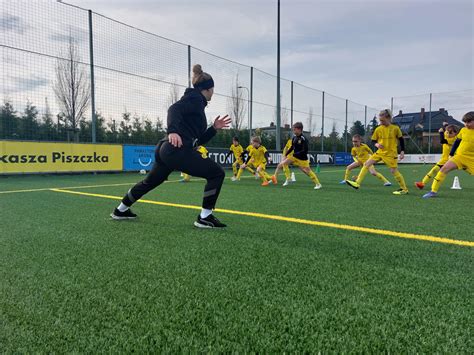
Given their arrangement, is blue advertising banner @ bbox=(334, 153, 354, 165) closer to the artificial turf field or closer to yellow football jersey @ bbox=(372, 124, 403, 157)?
yellow football jersey @ bbox=(372, 124, 403, 157)

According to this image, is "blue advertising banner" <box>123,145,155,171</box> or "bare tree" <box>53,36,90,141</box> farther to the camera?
"blue advertising banner" <box>123,145,155,171</box>

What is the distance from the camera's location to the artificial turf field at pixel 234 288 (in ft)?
5.01

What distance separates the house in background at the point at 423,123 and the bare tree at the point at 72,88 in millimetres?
49796

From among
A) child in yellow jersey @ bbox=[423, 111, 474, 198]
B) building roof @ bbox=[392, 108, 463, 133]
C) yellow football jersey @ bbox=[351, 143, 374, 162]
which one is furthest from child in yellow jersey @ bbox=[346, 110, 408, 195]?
building roof @ bbox=[392, 108, 463, 133]

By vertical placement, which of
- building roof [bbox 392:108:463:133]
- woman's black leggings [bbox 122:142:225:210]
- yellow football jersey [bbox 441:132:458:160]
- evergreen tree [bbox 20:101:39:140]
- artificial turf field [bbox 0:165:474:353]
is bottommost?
artificial turf field [bbox 0:165:474:353]

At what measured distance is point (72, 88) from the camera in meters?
15.7

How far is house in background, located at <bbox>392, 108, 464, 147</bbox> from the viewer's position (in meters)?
55.5

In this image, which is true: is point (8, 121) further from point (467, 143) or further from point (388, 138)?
point (467, 143)

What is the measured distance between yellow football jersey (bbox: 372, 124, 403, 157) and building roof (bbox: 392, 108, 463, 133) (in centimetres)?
5676

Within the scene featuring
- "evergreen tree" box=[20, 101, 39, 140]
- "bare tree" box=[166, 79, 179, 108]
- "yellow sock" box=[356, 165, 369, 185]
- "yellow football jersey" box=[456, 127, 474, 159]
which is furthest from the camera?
"bare tree" box=[166, 79, 179, 108]

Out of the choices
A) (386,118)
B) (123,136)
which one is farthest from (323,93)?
(386,118)

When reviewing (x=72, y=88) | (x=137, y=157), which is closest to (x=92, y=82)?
(x=72, y=88)

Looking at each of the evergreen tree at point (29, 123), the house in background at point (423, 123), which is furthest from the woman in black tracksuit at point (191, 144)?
the house in background at point (423, 123)

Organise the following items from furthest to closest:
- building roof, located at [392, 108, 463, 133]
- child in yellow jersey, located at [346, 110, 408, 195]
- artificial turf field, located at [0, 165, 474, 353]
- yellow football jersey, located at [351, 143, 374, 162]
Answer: building roof, located at [392, 108, 463, 133]
yellow football jersey, located at [351, 143, 374, 162]
child in yellow jersey, located at [346, 110, 408, 195]
artificial turf field, located at [0, 165, 474, 353]
